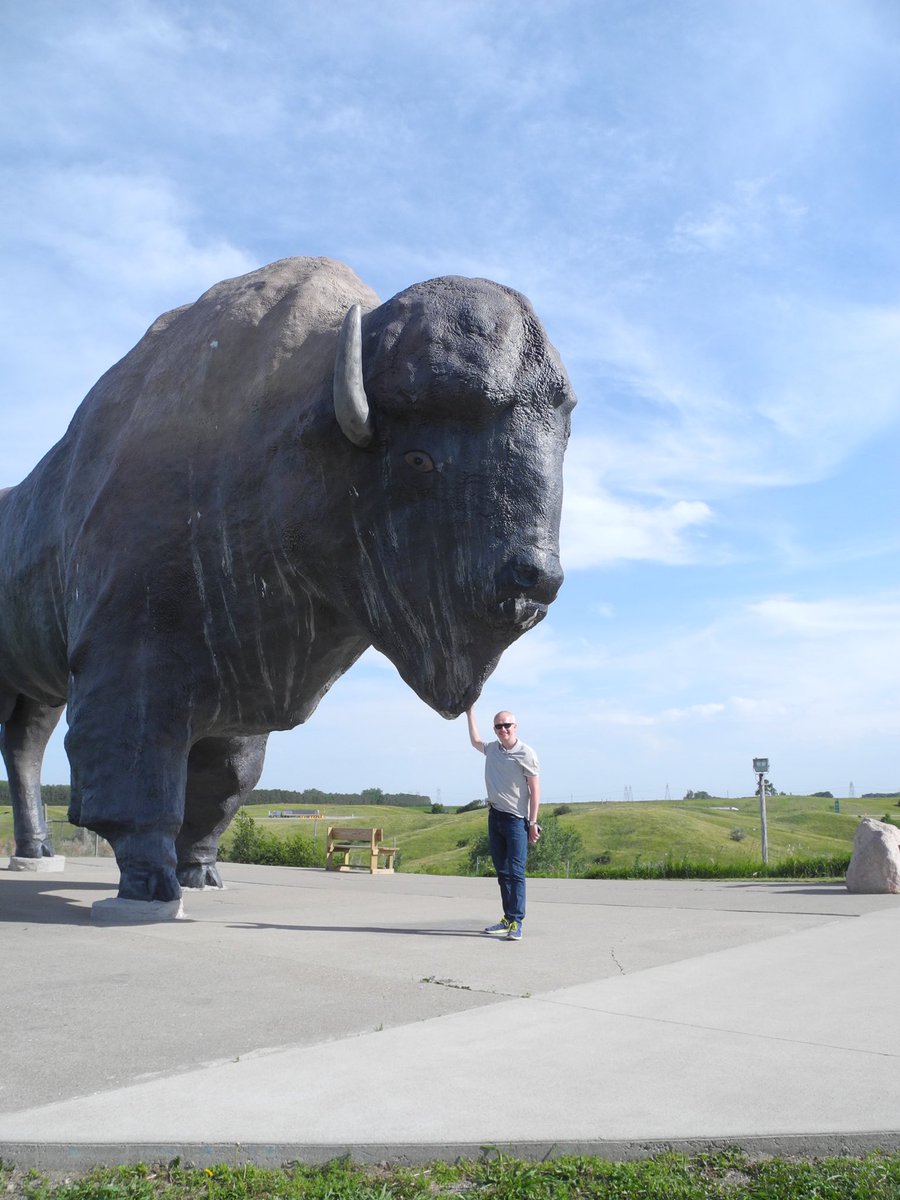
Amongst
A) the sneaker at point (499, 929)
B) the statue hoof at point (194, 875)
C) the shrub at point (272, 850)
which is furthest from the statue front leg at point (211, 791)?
the shrub at point (272, 850)

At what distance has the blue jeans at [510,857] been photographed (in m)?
5.80

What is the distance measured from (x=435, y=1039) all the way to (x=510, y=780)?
2790 mm

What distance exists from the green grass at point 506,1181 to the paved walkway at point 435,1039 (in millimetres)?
47

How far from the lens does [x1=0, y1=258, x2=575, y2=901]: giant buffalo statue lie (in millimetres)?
5285

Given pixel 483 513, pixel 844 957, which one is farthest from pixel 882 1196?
pixel 483 513

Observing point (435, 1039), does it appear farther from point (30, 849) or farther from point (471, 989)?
point (30, 849)

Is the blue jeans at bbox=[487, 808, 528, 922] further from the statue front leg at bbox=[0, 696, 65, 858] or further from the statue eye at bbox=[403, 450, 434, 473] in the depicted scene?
the statue front leg at bbox=[0, 696, 65, 858]

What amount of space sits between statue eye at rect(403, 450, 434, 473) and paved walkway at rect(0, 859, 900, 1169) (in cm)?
247

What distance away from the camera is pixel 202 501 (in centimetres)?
618

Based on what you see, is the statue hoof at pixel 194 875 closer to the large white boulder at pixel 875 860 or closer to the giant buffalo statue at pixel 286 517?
the giant buffalo statue at pixel 286 517

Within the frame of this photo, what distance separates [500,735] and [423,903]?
2425 millimetres

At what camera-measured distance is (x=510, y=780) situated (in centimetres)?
593

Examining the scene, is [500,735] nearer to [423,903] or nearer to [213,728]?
[213,728]

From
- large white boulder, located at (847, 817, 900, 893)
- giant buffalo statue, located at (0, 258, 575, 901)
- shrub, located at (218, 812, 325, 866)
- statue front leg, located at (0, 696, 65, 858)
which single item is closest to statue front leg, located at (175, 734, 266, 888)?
giant buffalo statue, located at (0, 258, 575, 901)
